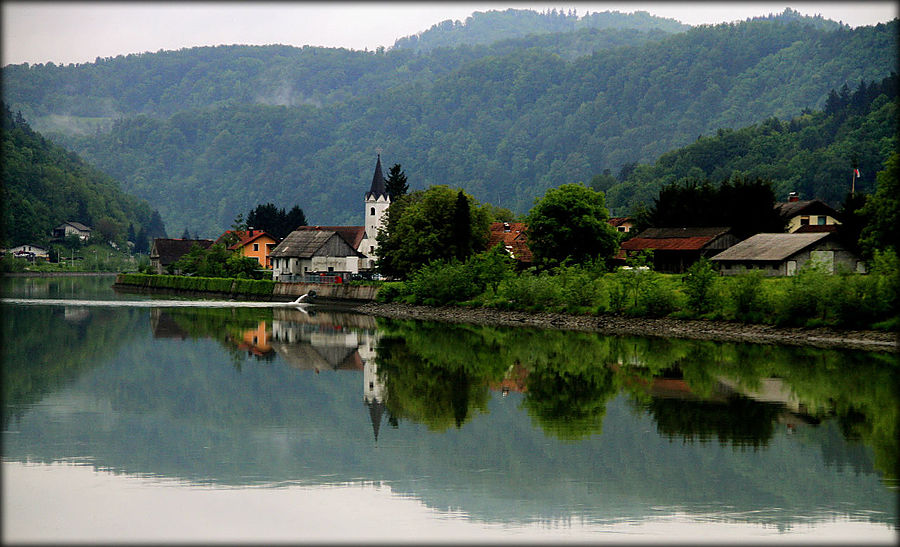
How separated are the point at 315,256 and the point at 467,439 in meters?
70.2

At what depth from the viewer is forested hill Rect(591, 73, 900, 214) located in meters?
121

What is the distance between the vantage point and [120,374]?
32.5 metres

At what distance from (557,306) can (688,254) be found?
18244 millimetres

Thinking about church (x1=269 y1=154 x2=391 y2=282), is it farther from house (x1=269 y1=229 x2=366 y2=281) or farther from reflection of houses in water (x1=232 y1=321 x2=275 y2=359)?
reflection of houses in water (x1=232 y1=321 x2=275 y2=359)

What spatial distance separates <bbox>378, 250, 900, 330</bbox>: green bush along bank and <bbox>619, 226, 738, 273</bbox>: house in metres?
10.9

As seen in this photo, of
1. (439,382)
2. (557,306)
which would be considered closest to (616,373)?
(439,382)

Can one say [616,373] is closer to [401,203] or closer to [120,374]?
[120,374]

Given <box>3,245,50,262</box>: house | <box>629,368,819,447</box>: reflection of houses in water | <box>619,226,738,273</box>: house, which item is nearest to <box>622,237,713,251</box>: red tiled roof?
<box>619,226,738,273</box>: house

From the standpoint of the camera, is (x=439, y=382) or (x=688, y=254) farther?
(x=688, y=254)

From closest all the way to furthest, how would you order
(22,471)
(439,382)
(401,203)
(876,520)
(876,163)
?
(876,520), (22,471), (439,382), (401,203), (876,163)

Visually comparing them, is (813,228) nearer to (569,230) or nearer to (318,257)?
(569,230)

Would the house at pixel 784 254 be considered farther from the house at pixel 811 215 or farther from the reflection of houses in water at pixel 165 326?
the reflection of houses in water at pixel 165 326

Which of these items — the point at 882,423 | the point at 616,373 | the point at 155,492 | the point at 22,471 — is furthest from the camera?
the point at 616,373

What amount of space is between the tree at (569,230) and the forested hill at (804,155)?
2108 inches
